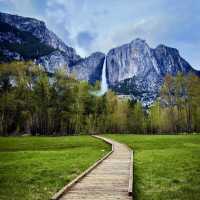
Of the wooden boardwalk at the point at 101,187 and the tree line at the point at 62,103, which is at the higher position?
the tree line at the point at 62,103

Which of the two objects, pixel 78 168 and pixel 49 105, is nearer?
pixel 78 168

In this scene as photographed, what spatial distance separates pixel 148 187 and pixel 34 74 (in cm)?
8775

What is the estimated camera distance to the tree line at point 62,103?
94938 millimetres

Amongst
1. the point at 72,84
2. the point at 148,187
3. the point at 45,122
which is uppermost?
the point at 72,84

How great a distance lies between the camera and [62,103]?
3981 inches

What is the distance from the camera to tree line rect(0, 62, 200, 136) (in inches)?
3738

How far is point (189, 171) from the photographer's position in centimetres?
2092

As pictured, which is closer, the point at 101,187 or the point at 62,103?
the point at 101,187

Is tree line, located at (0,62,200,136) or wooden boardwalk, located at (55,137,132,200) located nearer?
wooden boardwalk, located at (55,137,132,200)

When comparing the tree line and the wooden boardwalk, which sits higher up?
the tree line

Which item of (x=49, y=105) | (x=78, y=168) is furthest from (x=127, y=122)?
(x=78, y=168)

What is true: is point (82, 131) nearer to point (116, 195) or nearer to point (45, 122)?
point (45, 122)

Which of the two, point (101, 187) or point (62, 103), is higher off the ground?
point (62, 103)

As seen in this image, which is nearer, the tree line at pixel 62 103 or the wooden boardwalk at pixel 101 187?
the wooden boardwalk at pixel 101 187
